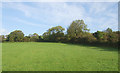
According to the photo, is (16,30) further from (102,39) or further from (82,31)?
(102,39)

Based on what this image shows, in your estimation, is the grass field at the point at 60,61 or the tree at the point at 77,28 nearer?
the grass field at the point at 60,61

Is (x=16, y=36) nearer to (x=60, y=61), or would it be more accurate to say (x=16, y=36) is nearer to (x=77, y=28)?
(x=77, y=28)

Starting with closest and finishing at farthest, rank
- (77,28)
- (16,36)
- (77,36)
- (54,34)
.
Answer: (77,36)
(77,28)
(16,36)
(54,34)

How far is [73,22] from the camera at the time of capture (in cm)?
2447

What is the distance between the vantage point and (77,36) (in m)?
20.2

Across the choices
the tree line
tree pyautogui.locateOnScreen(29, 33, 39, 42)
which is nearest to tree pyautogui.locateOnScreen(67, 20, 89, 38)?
the tree line

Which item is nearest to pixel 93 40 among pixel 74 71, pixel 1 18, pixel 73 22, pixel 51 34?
pixel 73 22

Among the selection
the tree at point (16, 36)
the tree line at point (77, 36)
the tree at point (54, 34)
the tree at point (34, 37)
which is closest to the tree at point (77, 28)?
the tree line at point (77, 36)

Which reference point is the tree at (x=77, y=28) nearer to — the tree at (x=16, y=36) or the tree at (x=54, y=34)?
the tree at (x=54, y=34)

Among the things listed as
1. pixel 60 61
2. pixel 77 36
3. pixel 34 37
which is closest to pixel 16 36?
pixel 34 37

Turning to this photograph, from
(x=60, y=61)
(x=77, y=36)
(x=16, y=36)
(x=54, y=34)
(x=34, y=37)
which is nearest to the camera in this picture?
(x=60, y=61)

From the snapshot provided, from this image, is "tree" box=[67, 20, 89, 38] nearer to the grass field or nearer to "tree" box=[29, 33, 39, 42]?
"tree" box=[29, 33, 39, 42]

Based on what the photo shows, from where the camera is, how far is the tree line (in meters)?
12.8

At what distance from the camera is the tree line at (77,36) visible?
1281cm
